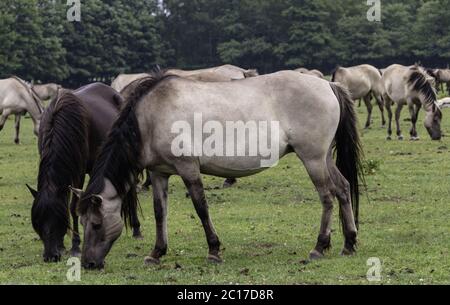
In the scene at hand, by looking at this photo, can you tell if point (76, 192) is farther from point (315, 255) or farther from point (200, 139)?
point (315, 255)

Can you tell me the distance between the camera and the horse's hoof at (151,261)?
9117mm

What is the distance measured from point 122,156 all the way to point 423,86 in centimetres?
1515

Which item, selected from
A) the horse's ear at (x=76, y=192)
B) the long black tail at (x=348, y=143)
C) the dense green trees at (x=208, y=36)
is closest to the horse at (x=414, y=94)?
the long black tail at (x=348, y=143)

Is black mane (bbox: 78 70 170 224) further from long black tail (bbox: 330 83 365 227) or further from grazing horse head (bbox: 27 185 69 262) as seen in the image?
long black tail (bbox: 330 83 365 227)

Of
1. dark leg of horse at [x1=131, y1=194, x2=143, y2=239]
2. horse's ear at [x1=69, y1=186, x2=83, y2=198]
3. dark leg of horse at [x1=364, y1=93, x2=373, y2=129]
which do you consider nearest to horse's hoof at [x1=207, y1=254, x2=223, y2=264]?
horse's ear at [x1=69, y1=186, x2=83, y2=198]

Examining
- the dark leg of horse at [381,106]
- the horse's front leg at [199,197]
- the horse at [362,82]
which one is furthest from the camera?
the horse at [362,82]

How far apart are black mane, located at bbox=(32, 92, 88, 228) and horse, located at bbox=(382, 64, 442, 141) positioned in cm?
1399

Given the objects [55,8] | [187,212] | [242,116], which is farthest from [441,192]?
[55,8]

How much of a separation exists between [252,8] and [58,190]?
239 ft

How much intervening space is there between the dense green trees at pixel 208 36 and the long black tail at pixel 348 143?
5320 cm

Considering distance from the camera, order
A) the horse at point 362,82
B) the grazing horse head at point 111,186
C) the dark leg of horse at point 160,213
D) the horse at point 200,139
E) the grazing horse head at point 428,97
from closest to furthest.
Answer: the grazing horse head at point 111,186 → the horse at point 200,139 → the dark leg of horse at point 160,213 → the grazing horse head at point 428,97 → the horse at point 362,82

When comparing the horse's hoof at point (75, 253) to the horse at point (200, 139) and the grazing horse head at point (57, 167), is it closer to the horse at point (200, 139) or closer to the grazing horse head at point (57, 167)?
the grazing horse head at point (57, 167)

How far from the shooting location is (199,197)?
903 centimetres

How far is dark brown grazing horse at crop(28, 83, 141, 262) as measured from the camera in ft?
29.8
